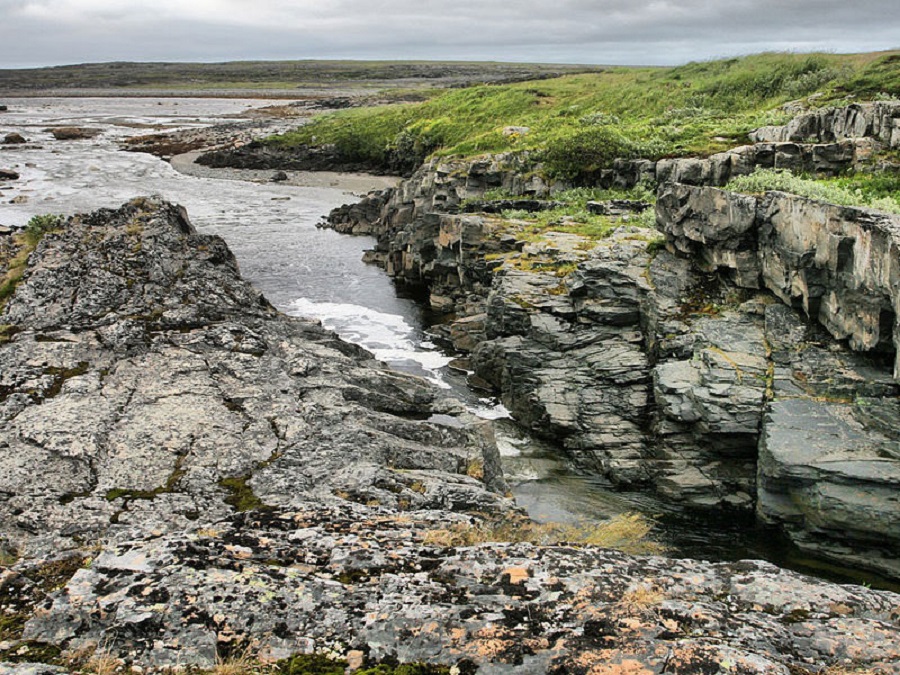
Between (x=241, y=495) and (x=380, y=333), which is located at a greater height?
(x=241, y=495)

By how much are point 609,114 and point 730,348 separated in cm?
4916

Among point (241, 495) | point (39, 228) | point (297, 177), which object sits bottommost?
point (241, 495)

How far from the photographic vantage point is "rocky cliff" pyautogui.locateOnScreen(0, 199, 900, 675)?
21.5 feet

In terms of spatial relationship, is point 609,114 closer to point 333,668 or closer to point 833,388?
point 833,388

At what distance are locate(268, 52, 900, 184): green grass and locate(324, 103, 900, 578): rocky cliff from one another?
12773 mm

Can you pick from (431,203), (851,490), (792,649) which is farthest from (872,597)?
(431,203)

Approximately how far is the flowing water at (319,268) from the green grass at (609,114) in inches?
459

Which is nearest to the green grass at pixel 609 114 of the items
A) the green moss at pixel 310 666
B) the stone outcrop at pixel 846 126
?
the stone outcrop at pixel 846 126

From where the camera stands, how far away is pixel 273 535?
8.53 m

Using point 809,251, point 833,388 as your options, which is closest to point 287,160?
point 809,251

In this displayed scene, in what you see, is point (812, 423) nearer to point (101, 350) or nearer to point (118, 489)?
point (118, 489)

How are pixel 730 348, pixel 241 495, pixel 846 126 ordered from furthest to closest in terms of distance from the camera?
pixel 846 126
pixel 730 348
pixel 241 495

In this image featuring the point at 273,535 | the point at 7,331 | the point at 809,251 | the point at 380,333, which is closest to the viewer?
the point at 273,535

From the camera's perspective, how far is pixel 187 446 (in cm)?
1224
